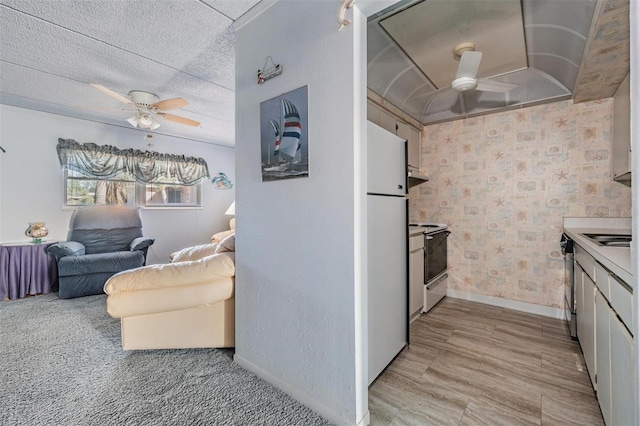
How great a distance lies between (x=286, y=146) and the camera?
1.71 m

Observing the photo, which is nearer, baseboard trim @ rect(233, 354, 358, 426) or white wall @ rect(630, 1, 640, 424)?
white wall @ rect(630, 1, 640, 424)

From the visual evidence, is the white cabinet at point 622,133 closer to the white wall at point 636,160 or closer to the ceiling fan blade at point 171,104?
the white wall at point 636,160

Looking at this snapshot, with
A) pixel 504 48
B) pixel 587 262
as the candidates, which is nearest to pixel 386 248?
pixel 587 262

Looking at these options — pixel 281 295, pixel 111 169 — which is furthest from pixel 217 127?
pixel 281 295

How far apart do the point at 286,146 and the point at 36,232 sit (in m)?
4.11

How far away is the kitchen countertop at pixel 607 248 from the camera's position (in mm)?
1085

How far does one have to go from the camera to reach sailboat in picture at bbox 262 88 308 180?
A: 167 cm

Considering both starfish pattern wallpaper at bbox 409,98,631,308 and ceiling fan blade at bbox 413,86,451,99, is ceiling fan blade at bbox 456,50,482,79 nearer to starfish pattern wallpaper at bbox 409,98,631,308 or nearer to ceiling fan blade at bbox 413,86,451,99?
ceiling fan blade at bbox 413,86,451,99

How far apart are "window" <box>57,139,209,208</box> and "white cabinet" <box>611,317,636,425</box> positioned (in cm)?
571

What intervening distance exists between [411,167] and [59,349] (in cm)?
375

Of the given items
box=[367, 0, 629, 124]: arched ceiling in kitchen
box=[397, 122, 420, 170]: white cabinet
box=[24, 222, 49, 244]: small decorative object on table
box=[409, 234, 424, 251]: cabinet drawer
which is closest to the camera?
box=[367, 0, 629, 124]: arched ceiling in kitchen

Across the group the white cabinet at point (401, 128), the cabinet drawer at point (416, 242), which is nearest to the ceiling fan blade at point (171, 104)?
the white cabinet at point (401, 128)

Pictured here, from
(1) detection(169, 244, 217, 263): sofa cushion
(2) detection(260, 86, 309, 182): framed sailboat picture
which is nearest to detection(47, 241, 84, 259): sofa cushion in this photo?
(1) detection(169, 244, 217, 263): sofa cushion

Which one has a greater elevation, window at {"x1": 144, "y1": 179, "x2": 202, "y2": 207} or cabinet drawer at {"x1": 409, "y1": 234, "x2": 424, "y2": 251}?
window at {"x1": 144, "y1": 179, "x2": 202, "y2": 207}
